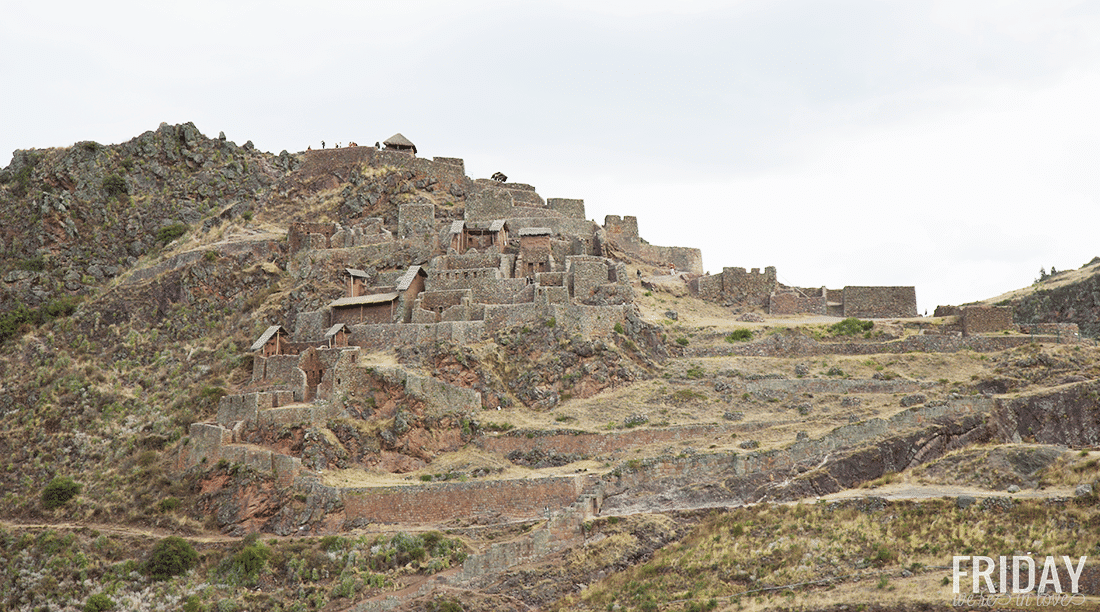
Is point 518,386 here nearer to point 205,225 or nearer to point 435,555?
point 435,555

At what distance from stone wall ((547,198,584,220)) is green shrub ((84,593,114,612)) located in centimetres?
3221

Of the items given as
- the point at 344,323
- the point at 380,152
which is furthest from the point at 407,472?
the point at 380,152

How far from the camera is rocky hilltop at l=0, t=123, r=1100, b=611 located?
114 feet

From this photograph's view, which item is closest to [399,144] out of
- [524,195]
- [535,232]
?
[524,195]

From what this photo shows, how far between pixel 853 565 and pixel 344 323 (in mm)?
26940

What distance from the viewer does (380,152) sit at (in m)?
64.6

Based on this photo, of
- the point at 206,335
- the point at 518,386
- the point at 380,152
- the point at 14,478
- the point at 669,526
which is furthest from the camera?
the point at 380,152

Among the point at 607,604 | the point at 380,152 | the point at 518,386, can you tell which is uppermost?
the point at 380,152

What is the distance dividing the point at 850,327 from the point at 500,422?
19.7 m

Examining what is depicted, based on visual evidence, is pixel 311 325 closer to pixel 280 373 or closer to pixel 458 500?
pixel 280 373

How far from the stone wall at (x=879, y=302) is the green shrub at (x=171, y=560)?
116 ft

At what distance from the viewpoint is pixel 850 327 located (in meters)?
52.2

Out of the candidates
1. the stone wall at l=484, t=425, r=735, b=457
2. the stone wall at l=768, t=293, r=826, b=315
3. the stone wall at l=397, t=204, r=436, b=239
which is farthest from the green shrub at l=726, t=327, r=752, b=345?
the stone wall at l=397, t=204, r=436, b=239

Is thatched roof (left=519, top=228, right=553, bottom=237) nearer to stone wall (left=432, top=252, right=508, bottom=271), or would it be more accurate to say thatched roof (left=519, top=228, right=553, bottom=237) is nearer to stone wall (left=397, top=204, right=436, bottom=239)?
stone wall (left=432, top=252, right=508, bottom=271)
